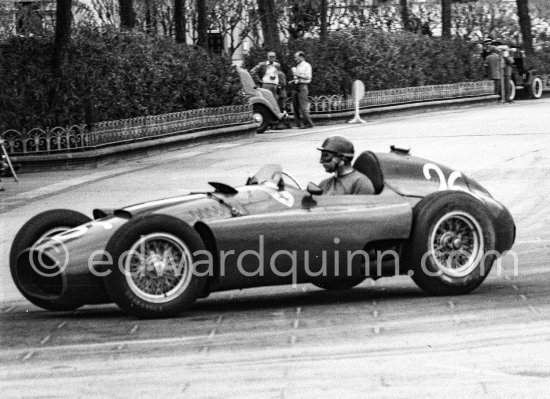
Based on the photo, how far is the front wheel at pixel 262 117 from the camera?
32500 mm

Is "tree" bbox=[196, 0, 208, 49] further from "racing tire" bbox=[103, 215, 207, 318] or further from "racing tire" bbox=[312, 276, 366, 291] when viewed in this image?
"racing tire" bbox=[103, 215, 207, 318]

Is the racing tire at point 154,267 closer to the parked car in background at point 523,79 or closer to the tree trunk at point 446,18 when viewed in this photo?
the parked car in background at point 523,79

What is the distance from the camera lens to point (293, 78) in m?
34.1

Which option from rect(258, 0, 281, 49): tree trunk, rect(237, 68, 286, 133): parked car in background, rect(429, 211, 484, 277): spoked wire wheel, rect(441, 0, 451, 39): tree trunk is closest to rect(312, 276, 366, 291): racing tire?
rect(429, 211, 484, 277): spoked wire wheel

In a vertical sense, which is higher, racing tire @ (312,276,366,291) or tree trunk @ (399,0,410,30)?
tree trunk @ (399,0,410,30)

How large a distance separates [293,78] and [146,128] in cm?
813

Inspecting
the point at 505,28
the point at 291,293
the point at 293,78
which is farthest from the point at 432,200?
the point at 505,28

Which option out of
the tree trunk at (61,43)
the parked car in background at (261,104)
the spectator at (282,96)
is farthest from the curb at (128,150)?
the spectator at (282,96)

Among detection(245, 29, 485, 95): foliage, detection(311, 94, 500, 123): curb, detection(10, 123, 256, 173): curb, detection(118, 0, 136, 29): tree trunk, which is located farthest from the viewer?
detection(245, 29, 485, 95): foliage

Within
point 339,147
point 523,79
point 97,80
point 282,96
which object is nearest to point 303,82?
point 282,96

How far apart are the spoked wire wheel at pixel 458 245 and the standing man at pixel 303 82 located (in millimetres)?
23287

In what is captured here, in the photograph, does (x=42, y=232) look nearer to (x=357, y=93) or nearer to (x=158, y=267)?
(x=158, y=267)

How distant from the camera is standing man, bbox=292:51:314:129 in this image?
3350cm

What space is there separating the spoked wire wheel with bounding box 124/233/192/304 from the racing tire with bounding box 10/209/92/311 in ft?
1.98
